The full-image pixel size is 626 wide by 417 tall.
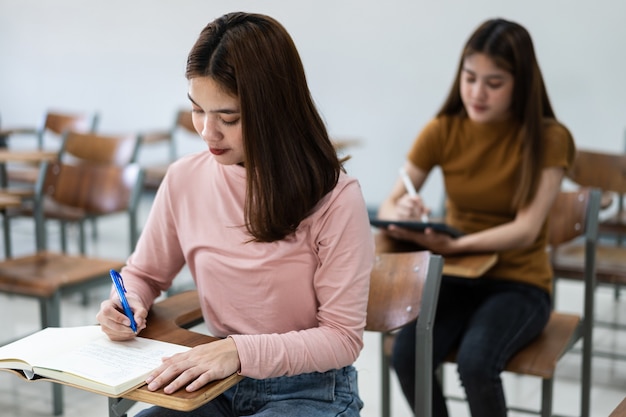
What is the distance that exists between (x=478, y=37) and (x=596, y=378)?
141 cm

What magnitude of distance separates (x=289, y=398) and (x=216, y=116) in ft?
1.67

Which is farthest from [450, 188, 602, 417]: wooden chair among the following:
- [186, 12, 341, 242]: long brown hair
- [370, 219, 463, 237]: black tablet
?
[186, 12, 341, 242]: long brown hair

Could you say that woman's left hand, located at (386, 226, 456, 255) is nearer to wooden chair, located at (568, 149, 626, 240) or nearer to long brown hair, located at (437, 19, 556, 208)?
long brown hair, located at (437, 19, 556, 208)

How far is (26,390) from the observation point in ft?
9.88

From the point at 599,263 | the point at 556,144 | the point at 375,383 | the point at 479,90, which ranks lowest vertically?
the point at 375,383

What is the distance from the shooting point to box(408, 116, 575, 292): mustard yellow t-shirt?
7.77ft

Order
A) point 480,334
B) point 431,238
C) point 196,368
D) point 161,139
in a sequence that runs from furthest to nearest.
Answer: point 161,139 < point 431,238 < point 480,334 < point 196,368

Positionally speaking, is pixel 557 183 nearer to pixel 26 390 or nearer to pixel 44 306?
pixel 44 306

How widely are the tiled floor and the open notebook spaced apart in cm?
126

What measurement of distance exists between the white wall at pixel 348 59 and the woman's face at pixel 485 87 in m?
1.13

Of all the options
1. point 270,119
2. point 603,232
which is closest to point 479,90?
point 270,119

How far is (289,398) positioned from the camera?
1550 mm

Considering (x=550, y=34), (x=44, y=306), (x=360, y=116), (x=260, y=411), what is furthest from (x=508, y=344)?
(x=360, y=116)

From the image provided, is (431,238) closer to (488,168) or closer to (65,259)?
(488,168)
